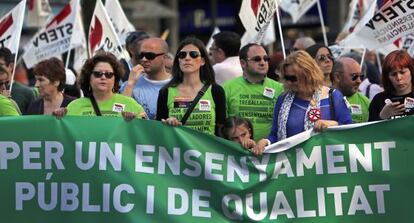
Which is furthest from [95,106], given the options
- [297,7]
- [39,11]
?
[39,11]

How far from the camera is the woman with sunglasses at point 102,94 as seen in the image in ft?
25.5

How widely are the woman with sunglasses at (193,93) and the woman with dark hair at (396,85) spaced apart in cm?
116

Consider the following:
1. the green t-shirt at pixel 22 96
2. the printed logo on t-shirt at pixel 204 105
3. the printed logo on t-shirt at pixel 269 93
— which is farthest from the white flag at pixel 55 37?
the printed logo on t-shirt at pixel 204 105

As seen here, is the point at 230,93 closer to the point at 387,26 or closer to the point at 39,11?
the point at 387,26

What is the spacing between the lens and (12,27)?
10352mm

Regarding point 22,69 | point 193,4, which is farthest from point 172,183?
point 193,4

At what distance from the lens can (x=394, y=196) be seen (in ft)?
23.6

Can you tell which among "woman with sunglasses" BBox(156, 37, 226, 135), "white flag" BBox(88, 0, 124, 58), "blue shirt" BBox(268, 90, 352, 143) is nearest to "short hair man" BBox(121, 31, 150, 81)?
"white flag" BBox(88, 0, 124, 58)

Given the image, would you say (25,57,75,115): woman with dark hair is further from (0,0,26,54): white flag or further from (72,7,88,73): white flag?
(72,7,88,73): white flag

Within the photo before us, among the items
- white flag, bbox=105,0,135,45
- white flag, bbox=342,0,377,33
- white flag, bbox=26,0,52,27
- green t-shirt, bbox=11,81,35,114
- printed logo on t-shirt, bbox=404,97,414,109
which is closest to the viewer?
printed logo on t-shirt, bbox=404,97,414,109

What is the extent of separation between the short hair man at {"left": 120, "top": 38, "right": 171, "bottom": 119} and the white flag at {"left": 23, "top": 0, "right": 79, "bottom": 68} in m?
3.19

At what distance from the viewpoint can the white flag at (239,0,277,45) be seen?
1005 centimetres

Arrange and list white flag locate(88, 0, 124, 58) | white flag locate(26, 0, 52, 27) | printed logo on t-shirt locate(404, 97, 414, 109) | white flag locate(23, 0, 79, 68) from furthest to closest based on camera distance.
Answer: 1. white flag locate(26, 0, 52, 27)
2. white flag locate(23, 0, 79, 68)
3. white flag locate(88, 0, 124, 58)
4. printed logo on t-shirt locate(404, 97, 414, 109)

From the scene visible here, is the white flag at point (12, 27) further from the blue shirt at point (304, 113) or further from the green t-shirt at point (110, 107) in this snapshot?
the blue shirt at point (304, 113)
